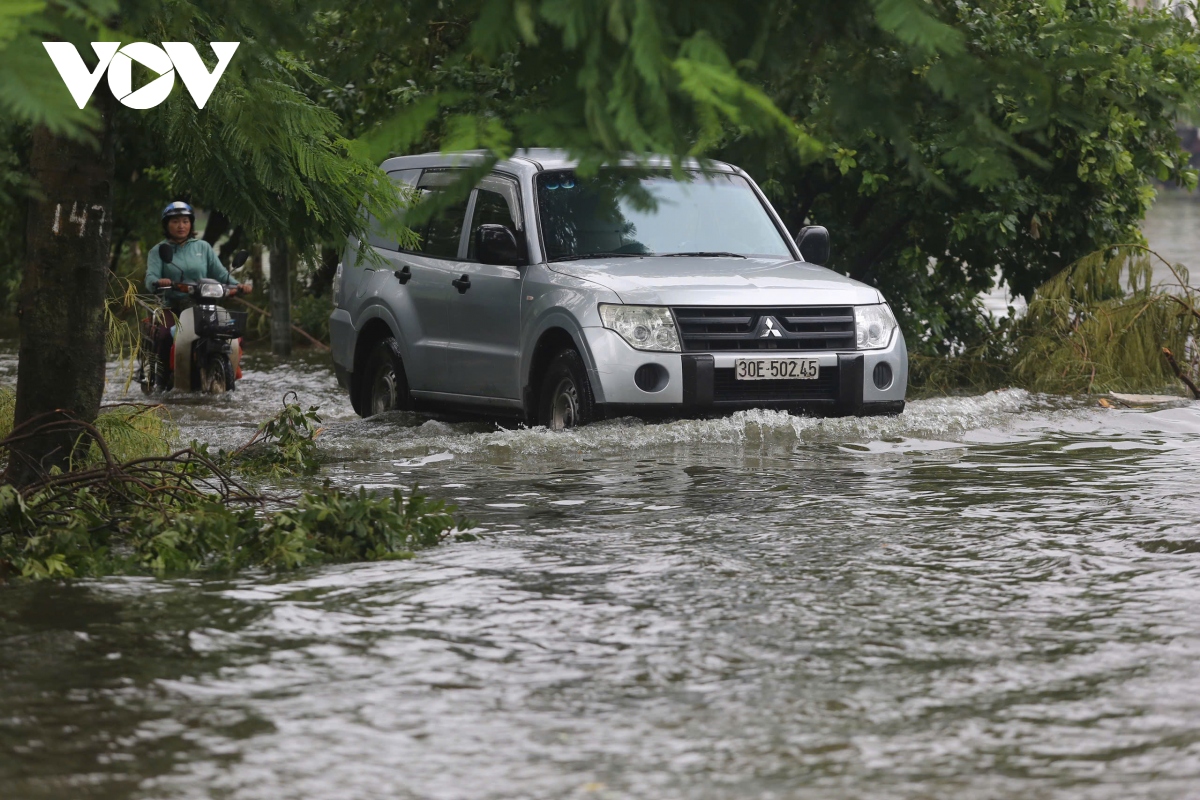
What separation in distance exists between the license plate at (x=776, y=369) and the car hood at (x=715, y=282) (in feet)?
1.10

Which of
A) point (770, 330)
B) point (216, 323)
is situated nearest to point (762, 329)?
point (770, 330)

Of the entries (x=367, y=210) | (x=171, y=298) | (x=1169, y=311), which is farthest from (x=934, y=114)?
(x=171, y=298)

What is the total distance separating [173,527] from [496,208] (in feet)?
18.3

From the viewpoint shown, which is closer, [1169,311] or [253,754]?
[253,754]

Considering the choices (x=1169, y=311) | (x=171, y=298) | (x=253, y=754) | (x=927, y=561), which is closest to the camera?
(x=253, y=754)

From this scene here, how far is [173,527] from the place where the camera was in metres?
7.70

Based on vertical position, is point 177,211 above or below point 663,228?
above

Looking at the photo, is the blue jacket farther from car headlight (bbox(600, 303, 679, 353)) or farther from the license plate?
the license plate

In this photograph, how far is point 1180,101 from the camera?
6340 mm

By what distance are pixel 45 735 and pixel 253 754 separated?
61 cm

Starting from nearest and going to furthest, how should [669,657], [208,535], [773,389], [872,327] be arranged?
1. [669,657]
2. [208,535]
3. [773,389]
4. [872,327]

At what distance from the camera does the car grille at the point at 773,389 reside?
37.4 ft

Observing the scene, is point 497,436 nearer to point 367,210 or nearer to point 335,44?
point 367,210

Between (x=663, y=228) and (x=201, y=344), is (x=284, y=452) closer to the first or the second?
(x=663, y=228)
